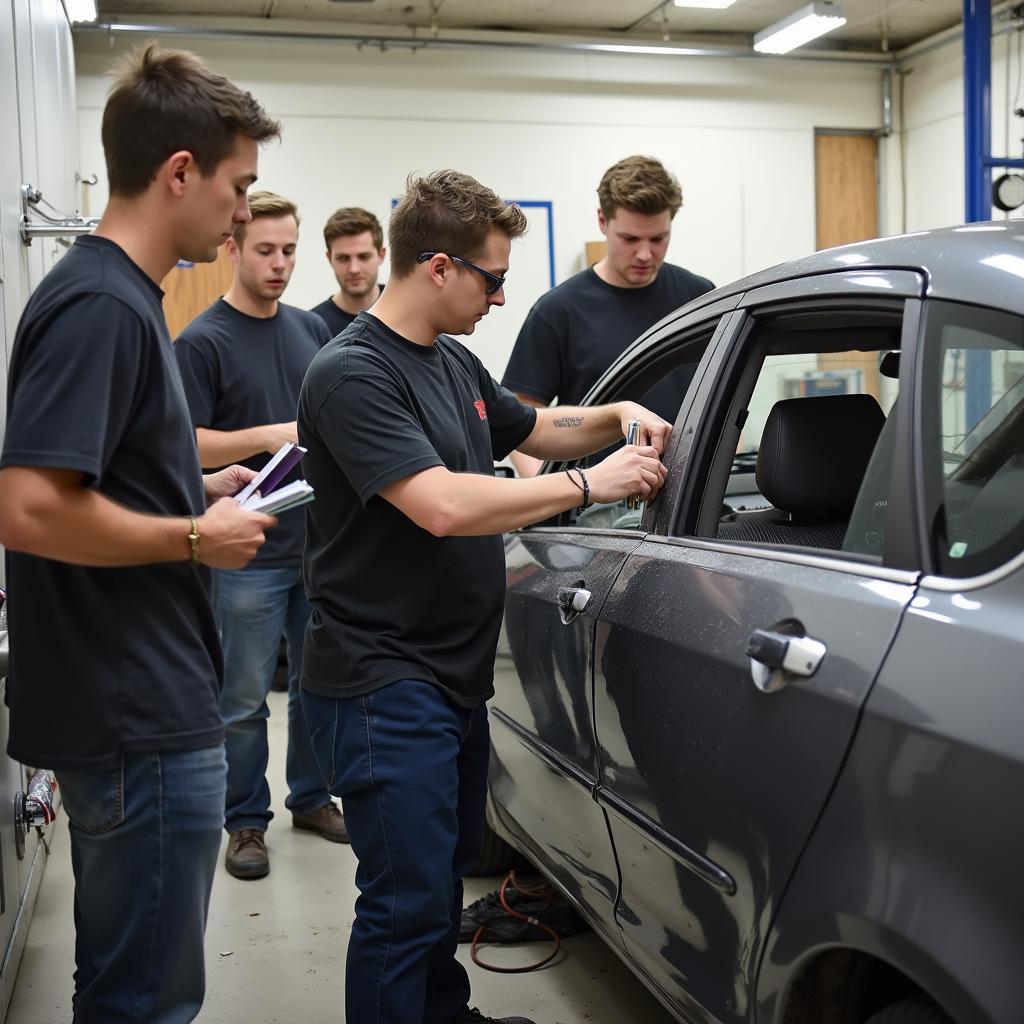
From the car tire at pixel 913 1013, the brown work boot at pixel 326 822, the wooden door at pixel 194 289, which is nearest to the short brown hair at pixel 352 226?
the brown work boot at pixel 326 822

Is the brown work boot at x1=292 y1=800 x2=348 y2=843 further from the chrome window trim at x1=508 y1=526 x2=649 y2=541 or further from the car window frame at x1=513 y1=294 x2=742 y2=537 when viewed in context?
the car window frame at x1=513 y1=294 x2=742 y2=537

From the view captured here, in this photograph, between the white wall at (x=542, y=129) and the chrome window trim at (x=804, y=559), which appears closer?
the chrome window trim at (x=804, y=559)

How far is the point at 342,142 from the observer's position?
8.83 m

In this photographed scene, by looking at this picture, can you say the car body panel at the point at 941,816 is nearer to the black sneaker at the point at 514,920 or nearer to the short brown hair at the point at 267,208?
the black sneaker at the point at 514,920

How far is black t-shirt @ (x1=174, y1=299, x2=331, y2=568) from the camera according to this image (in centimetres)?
353

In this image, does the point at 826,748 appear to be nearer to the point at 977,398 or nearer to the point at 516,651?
the point at 977,398

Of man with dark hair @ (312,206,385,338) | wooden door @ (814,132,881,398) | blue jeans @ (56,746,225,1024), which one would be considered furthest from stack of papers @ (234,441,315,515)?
wooden door @ (814,132,881,398)

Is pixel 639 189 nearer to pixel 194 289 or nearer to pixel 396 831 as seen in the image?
pixel 396 831

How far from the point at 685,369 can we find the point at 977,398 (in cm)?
132

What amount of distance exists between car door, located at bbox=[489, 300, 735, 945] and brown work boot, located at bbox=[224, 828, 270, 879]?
1.00 meters

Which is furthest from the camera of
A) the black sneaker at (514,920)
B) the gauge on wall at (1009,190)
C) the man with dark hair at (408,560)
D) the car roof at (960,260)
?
the gauge on wall at (1009,190)

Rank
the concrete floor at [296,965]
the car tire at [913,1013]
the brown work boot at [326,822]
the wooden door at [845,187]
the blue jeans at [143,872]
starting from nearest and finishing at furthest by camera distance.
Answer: the car tire at [913,1013]
the blue jeans at [143,872]
the concrete floor at [296,965]
the brown work boot at [326,822]
the wooden door at [845,187]

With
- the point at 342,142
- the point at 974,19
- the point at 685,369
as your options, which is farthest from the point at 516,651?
the point at 342,142

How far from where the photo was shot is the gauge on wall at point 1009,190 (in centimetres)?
707
